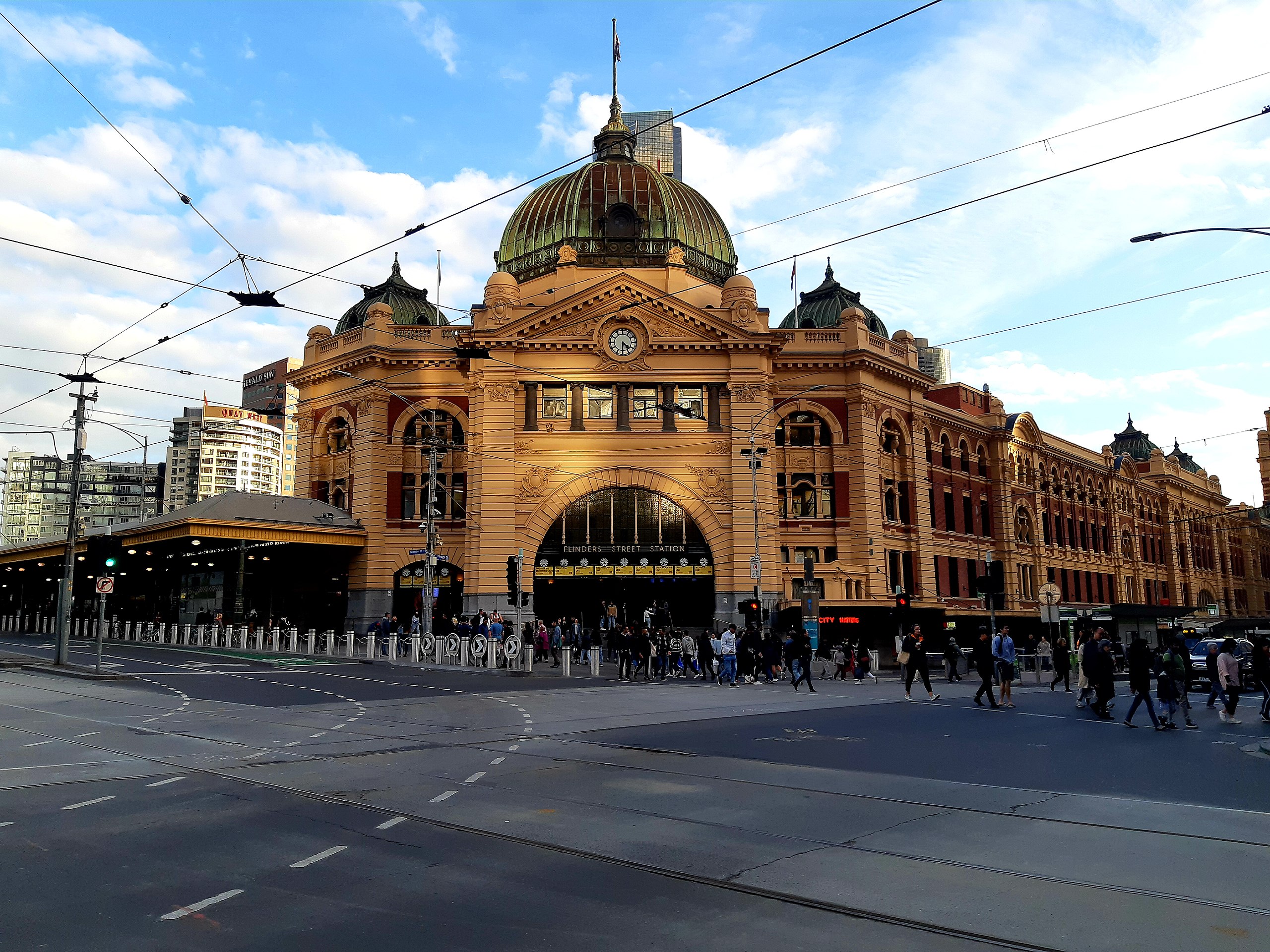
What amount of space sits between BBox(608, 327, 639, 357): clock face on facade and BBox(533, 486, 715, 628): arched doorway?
679 centimetres

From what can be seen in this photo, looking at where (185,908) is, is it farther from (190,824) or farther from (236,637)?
(236,637)

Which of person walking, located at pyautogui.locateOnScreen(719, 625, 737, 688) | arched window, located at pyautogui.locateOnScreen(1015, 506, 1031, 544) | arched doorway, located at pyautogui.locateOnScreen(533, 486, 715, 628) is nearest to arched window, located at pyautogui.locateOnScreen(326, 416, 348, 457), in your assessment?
arched doorway, located at pyautogui.locateOnScreen(533, 486, 715, 628)

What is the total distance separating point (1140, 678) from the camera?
1820 centimetres

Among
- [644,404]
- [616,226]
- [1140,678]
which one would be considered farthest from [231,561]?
[1140,678]

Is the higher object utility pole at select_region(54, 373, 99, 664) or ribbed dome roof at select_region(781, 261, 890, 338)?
ribbed dome roof at select_region(781, 261, 890, 338)

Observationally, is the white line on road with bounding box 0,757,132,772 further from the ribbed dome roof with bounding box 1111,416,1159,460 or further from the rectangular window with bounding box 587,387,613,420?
the ribbed dome roof with bounding box 1111,416,1159,460

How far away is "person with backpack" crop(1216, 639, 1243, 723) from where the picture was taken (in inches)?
747

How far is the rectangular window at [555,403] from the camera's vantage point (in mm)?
47031

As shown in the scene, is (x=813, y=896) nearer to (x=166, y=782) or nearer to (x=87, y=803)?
(x=87, y=803)

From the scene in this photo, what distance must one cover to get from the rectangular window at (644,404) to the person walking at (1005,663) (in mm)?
25569

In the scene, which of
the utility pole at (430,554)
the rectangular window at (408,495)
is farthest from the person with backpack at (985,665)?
the rectangular window at (408,495)

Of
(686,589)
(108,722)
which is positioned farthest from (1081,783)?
(686,589)

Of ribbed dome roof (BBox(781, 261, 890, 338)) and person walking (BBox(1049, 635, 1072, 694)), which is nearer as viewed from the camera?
person walking (BBox(1049, 635, 1072, 694))

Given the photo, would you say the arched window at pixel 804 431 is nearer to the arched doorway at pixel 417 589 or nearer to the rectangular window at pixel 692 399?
the rectangular window at pixel 692 399
